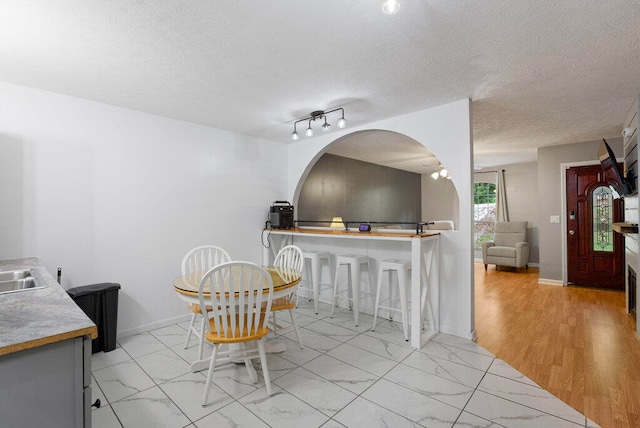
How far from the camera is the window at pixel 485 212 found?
759 cm

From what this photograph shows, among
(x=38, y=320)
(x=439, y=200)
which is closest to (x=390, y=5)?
(x=38, y=320)

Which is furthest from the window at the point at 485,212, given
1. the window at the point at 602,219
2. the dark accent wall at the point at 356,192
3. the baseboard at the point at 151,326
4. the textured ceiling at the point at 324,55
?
the baseboard at the point at 151,326

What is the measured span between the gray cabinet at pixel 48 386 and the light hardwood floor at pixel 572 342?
2664mm

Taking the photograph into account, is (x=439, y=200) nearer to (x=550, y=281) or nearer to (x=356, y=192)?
(x=356, y=192)

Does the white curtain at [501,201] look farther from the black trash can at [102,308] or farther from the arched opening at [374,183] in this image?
the black trash can at [102,308]

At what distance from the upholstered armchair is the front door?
1100 millimetres

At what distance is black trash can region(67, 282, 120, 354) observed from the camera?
2594mm

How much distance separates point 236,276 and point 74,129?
2057 mm

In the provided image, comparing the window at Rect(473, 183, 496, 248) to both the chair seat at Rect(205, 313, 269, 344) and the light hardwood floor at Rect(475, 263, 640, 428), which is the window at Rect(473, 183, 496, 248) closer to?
the light hardwood floor at Rect(475, 263, 640, 428)

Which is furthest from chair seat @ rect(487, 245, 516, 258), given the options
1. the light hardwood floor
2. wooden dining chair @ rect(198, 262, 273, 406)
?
wooden dining chair @ rect(198, 262, 273, 406)

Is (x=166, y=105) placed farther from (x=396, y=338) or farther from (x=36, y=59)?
(x=396, y=338)

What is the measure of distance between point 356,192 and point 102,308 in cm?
478

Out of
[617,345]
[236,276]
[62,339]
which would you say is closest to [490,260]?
[617,345]

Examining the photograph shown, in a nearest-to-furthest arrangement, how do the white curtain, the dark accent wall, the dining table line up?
the dining table < the dark accent wall < the white curtain
